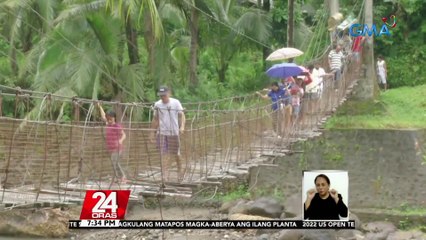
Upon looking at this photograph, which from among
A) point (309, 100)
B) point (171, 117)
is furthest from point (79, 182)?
point (309, 100)

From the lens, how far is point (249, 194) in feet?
51.4

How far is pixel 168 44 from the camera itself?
1554 cm

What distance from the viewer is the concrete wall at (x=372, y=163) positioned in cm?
1411

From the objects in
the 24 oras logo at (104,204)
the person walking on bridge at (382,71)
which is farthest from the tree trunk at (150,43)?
the 24 oras logo at (104,204)

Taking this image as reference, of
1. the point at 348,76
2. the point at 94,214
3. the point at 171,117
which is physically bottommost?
the point at 94,214

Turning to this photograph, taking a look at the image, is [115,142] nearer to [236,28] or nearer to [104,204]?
[104,204]

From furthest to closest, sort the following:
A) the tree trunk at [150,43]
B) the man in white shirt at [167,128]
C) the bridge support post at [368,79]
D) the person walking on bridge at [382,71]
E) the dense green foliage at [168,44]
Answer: the person walking on bridge at [382,71], the bridge support post at [368,79], the tree trunk at [150,43], the dense green foliage at [168,44], the man in white shirt at [167,128]

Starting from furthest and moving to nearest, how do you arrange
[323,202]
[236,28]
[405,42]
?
[405,42]
[236,28]
[323,202]

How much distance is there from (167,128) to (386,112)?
847 centimetres

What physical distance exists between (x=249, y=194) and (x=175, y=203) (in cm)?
154

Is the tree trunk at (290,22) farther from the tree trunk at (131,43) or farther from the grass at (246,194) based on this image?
the tree trunk at (131,43)

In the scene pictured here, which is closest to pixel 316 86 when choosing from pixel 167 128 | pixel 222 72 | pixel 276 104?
pixel 276 104

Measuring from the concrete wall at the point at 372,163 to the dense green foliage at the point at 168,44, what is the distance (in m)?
2.37

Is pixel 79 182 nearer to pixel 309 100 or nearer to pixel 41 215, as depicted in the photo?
pixel 309 100
